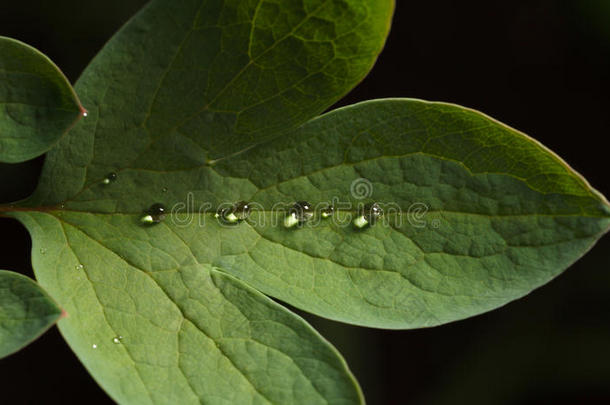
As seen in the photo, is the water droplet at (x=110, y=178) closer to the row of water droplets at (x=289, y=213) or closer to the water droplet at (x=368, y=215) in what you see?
the row of water droplets at (x=289, y=213)

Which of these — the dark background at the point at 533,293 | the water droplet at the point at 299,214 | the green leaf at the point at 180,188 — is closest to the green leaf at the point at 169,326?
the green leaf at the point at 180,188

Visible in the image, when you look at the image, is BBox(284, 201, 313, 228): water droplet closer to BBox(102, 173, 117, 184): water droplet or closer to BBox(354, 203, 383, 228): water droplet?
BBox(354, 203, 383, 228): water droplet

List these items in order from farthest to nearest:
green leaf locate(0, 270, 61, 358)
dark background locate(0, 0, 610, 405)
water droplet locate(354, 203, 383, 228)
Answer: dark background locate(0, 0, 610, 405), water droplet locate(354, 203, 383, 228), green leaf locate(0, 270, 61, 358)

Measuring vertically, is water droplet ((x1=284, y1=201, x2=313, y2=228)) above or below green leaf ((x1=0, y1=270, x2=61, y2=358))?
above

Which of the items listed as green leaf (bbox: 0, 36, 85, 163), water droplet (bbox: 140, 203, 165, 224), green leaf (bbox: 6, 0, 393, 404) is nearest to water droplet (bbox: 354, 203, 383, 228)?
green leaf (bbox: 6, 0, 393, 404)

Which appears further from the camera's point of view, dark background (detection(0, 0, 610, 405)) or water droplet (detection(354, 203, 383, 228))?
dark background (detection(0, 0, 610, 405))
